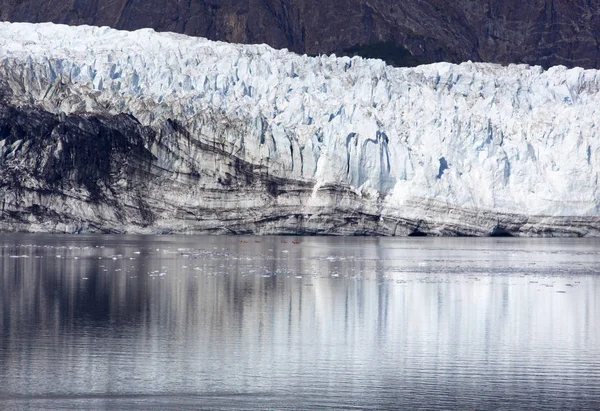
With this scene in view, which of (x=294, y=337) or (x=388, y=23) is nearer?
(x=294, y=337)

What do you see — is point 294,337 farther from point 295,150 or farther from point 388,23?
point 388,23

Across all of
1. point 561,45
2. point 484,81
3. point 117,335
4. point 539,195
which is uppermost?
point 561,45

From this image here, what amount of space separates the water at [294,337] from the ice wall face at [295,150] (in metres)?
18.7

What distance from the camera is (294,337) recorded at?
56.8 feet

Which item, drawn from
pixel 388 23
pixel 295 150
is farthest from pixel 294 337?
pixel 388 23

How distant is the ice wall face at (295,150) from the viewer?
2021 inches

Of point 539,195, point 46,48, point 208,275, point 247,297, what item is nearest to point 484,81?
point 539,195

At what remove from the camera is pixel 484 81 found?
5869 centimetres

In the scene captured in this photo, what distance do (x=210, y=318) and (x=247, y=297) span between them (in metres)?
3.63

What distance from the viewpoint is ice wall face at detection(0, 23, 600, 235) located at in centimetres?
5134

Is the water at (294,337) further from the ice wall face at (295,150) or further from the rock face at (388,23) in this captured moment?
the rock face at (388,23)

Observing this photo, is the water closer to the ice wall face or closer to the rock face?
the ice wall face

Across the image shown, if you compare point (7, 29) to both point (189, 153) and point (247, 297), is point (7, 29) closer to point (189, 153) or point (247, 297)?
point (189, 153)

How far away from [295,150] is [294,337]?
35.6 metres
